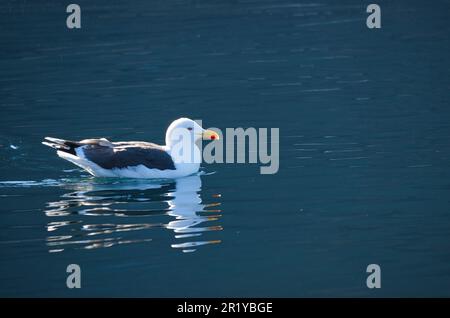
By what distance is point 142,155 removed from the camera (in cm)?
1477

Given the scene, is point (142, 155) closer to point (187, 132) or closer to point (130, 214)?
point (187, 132)

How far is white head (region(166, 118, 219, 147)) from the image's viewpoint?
15148mm

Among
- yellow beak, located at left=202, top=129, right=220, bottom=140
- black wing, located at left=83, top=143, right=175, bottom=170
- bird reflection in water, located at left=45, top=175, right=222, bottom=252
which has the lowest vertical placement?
bird reflection in water, located at left=45, top=175, right=222, bottom=252

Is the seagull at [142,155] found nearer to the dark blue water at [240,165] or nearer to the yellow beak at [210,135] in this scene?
the yellow beak at [210,135]

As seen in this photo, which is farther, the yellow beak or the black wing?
the yellow beak

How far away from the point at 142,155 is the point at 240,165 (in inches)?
67.3

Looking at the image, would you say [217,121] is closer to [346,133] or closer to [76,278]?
[346,133]

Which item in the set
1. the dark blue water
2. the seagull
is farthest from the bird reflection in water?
the seagull

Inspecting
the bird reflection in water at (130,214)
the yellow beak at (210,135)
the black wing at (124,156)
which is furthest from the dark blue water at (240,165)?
the yellow beak at (210,135)

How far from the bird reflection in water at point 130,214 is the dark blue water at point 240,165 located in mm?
41

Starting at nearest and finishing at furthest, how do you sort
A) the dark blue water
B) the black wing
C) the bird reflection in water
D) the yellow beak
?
the dark blue water
the bird reflection in water
the black wing
the yellow beak

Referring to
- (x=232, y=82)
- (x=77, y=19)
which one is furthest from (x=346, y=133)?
(x=77, y=19)

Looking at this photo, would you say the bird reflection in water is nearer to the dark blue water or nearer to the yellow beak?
the dark blue water

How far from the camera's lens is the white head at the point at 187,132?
596 inches
